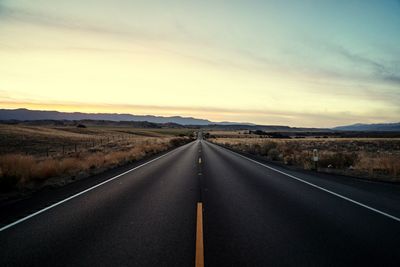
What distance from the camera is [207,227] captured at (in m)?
6.61

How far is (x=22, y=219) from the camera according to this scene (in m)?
7.34

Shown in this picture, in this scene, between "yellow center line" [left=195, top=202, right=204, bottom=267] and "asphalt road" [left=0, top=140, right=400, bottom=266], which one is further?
"asphalt road" [left=0, top=140, right=400, bottom=266]

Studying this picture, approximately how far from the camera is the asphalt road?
5.01 metres

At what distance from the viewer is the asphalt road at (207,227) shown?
16.4 ft

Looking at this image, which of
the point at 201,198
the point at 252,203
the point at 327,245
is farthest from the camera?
the point at 201,198

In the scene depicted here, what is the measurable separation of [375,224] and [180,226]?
13.0 feet

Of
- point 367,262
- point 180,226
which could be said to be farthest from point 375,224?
point 180,226

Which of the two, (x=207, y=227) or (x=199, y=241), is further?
(x=207, y=227)

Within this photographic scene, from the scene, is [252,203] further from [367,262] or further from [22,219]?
[22,219]

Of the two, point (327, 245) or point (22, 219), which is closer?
point (327, 245)

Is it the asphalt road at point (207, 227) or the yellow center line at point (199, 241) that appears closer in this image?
the yellow center line at point (199, 241)

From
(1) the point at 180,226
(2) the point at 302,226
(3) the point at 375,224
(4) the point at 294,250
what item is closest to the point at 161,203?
(1) the point at 180,226

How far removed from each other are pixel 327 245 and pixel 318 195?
4968mm

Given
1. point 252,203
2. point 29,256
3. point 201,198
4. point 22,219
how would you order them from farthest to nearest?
point 201,198 → point 252,203 → point 22,219 → point 29,256
